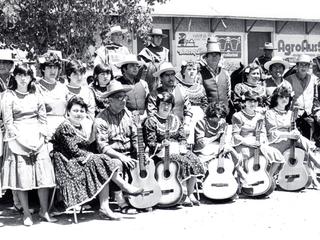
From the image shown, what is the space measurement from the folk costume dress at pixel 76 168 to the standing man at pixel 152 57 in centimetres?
228

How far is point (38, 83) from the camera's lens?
717 cm

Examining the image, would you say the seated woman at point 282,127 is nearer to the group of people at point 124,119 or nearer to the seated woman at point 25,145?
the group of people at point 124,119

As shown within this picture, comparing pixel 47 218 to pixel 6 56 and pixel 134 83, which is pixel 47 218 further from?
pixel 134 83

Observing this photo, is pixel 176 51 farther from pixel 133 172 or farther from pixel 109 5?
pixel 133 172

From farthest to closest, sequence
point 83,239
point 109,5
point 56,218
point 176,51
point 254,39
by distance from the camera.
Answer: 1. point 254,39
2. point 176,51
3. point 109,5
4. point 56,218
5. point 83,239

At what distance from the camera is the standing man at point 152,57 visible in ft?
29.2

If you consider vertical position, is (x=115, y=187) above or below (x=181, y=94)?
below

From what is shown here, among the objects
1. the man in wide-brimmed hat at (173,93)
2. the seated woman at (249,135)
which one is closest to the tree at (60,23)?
the man in wide-brimmed hat at (173,93)

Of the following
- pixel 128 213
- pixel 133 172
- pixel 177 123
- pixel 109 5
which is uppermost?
pixel 109 5

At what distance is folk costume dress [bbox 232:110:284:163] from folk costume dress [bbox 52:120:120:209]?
205 centimetres

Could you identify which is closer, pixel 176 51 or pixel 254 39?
pixel 176 51

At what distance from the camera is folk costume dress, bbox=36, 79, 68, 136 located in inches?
278

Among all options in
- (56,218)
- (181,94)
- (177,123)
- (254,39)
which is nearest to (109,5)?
(181,94)

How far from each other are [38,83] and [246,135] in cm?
284
